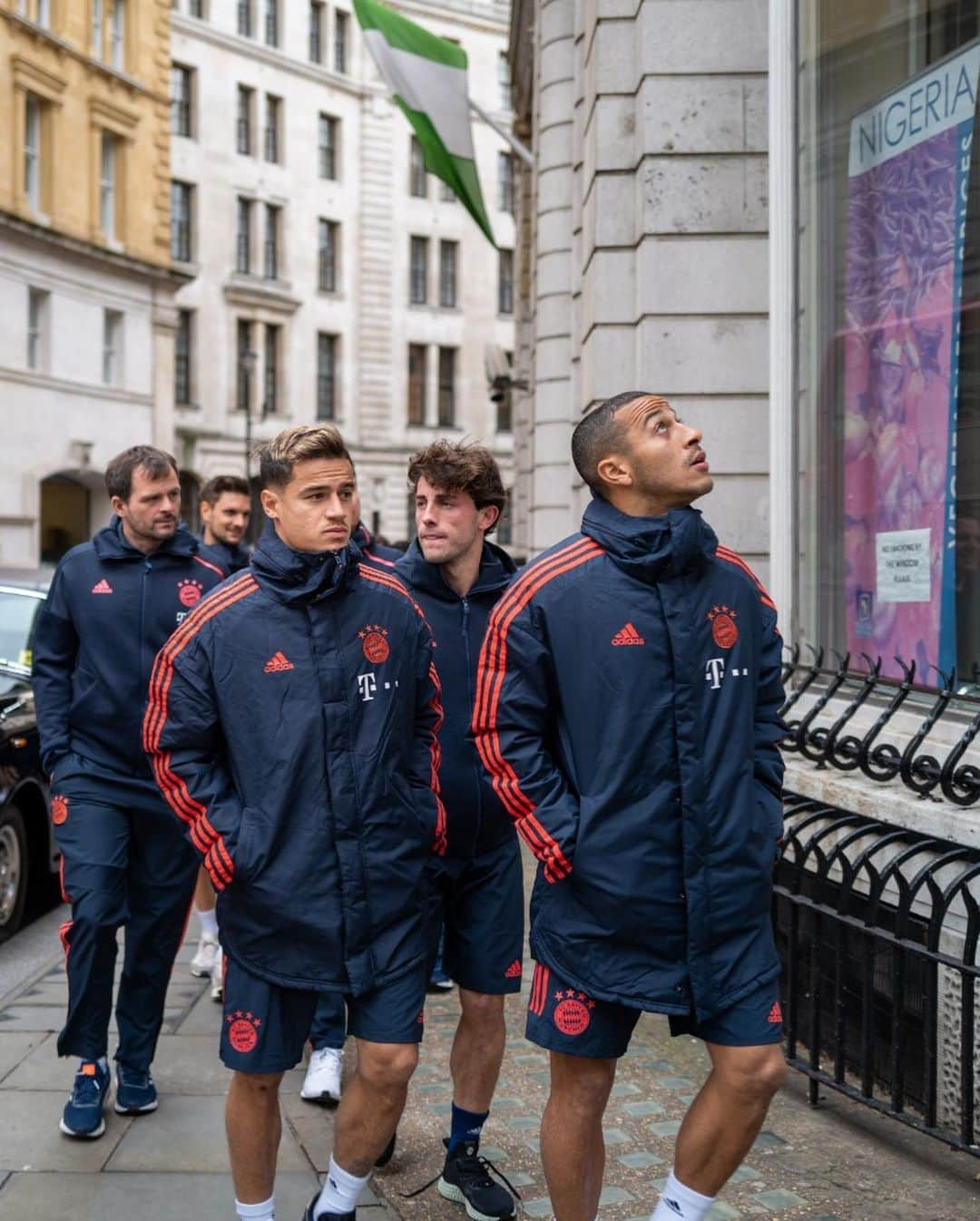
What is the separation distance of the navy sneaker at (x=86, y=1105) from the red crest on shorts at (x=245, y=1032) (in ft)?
4.74

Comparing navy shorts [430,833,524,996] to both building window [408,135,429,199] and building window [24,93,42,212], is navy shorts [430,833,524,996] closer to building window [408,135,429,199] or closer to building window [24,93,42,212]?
building window [24,93,42,212]

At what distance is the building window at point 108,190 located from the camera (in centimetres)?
3975

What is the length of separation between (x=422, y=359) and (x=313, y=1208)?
5708cm

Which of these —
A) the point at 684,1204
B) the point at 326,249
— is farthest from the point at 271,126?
the point at 684,1204

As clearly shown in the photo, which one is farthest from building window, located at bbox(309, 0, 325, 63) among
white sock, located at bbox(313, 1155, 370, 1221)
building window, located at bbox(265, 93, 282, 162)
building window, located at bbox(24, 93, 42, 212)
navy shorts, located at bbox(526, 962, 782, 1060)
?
navy shorts, located at bbox(526, 962, 782, 1060)

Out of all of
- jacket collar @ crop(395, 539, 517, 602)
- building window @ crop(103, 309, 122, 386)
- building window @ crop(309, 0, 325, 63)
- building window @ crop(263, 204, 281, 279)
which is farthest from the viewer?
building window @ crop(309, 0, 325, 63)

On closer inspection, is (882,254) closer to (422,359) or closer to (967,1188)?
(967,1188)

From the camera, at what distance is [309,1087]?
5473mm

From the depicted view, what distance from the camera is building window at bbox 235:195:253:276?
54.0 meters

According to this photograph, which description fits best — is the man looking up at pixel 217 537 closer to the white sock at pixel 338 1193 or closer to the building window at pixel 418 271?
the white sock at pixel 338 1193

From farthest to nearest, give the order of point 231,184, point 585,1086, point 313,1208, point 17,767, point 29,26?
point 231,184 < point 29,26 < point 17,767 < point 313,1208 < point 585,1086

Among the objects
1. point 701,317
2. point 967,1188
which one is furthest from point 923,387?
point 967,1188

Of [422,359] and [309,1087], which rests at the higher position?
[422,359]

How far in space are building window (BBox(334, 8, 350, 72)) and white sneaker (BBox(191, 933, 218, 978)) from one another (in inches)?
2134
